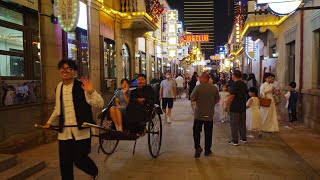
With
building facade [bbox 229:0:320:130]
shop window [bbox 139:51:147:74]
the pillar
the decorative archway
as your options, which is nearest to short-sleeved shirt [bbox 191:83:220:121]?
building facade [bbox 229:0:320:130]

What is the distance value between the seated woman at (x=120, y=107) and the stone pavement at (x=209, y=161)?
33.2 inches

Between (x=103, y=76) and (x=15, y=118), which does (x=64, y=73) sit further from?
(x=103, y=76)

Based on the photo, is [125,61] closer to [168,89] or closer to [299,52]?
[168,89]

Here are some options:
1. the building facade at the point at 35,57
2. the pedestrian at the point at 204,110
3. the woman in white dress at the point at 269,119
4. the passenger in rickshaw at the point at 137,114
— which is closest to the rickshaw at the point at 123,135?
the passenger in rickshaw at the point at 137,114

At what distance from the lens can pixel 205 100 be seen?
24.7 ft

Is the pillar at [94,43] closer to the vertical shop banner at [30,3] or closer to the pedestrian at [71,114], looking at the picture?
the vertical shop banner at [30,3]

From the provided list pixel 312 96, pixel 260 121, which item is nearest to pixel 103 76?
pixel 260 121

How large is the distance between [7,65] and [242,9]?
1334 cm

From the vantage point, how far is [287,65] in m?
15.6

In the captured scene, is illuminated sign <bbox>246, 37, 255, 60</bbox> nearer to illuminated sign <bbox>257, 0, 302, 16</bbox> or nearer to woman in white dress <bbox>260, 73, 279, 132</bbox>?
woman in white dress <bbox>260, 73, 279, 132</bbox>

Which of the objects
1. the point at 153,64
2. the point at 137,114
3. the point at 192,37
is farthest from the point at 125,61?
the point at 192,37

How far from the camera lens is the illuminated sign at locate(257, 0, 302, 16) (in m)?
8.02

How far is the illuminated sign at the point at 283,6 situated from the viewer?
8.02 m

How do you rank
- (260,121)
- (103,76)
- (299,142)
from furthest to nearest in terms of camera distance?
1. (103,76)
2. (260,121)
3. (299,142)
